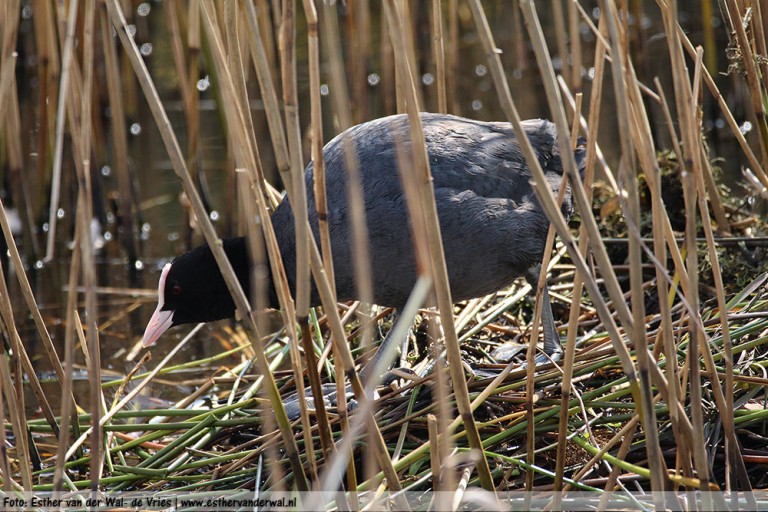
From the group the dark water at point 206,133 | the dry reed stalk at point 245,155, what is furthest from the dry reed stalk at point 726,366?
the dark water at point 206,133

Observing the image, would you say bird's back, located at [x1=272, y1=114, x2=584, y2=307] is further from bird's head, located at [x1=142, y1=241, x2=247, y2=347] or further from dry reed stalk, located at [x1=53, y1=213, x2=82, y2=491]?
dry reed stalk, located at [x1=53, y1=213, x2=82, y2=491]

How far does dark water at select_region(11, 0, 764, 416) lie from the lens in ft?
13.5

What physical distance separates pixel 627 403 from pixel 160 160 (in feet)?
13.2

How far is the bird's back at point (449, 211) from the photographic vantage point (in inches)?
102

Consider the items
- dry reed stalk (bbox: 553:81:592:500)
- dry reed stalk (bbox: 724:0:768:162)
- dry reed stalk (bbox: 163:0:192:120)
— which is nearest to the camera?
dry reed stalk (bbox: 553:81:592:500)

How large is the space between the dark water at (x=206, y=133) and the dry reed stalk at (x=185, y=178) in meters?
1.82

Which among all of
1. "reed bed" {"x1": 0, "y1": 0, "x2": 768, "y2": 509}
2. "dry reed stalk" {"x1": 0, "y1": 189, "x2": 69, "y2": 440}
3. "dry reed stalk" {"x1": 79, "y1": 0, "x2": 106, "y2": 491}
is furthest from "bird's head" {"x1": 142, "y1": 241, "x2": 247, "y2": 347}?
"dry reed stalk" {"x1": 79, "y1": 0, "x2": 106, "y2": 491}

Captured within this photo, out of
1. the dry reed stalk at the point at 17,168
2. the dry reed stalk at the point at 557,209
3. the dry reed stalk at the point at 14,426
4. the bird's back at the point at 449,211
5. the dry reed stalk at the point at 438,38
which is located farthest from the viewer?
the dry reed stalk at the point at 17,168

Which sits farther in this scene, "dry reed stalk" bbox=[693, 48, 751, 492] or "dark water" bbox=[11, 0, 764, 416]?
"dark water" bbox=[11, 0, 764, 416]

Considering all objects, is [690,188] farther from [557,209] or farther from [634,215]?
[557,209]

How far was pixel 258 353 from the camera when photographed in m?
1.75

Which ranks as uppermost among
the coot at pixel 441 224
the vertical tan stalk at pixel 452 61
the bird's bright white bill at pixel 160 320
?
the vertical tan stalk at pixel 452 61

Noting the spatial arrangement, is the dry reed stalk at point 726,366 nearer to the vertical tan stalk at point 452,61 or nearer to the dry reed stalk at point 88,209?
the dry reed stalk at point 88,209

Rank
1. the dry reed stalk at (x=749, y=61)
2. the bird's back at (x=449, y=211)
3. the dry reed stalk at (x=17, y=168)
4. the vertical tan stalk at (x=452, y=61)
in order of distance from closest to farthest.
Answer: the dry reed stalk at (x=749, y=61) → the bird's back at (x=449, y=211) → the dry reed stalk at (x=17, y=168) → the vertical tan stalk at (x=452, y=61)
